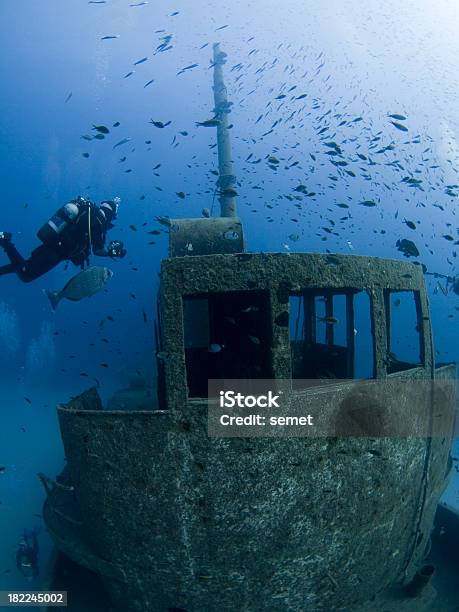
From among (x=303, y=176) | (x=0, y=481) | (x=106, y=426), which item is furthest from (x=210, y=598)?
(x=303, y=176)

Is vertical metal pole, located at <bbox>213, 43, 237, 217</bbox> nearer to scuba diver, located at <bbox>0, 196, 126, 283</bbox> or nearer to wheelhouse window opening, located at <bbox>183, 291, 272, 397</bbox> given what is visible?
scuba diver, located at <bbox>0, 196, 126, 283</bbox>

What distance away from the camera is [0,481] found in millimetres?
15133

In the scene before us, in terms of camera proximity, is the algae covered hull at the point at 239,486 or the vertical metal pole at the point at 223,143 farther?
the vertical metal pole at the point at 223,143

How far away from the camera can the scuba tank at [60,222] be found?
22.9ft

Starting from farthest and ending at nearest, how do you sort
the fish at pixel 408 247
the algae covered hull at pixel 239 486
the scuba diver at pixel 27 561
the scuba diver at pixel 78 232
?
the scuba diver at pixel 27 561
the scuba diver at pixel 78 232
the fish at pixel 408 247
the algae covered hull at pixel 239 486

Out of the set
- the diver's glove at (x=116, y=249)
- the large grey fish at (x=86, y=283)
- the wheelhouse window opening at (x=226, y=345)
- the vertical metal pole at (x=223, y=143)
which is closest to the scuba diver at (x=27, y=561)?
the wheelhouse window opening at (x=226, y=345)

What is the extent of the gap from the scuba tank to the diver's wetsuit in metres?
0.10

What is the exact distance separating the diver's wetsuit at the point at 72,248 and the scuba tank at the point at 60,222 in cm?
10

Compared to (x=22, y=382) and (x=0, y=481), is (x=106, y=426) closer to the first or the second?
(x=0, y=481)

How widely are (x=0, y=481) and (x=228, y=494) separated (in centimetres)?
1594

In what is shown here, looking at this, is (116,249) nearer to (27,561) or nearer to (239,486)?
(239,486)

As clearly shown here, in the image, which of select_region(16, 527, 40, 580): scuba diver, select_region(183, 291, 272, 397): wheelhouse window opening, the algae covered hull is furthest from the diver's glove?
select_region(16, 527, 40, 580): scuba diver

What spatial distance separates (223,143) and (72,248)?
1153 cm

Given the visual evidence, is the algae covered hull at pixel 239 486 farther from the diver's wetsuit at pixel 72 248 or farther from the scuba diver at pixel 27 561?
the scuba diver at pixel 27 561
